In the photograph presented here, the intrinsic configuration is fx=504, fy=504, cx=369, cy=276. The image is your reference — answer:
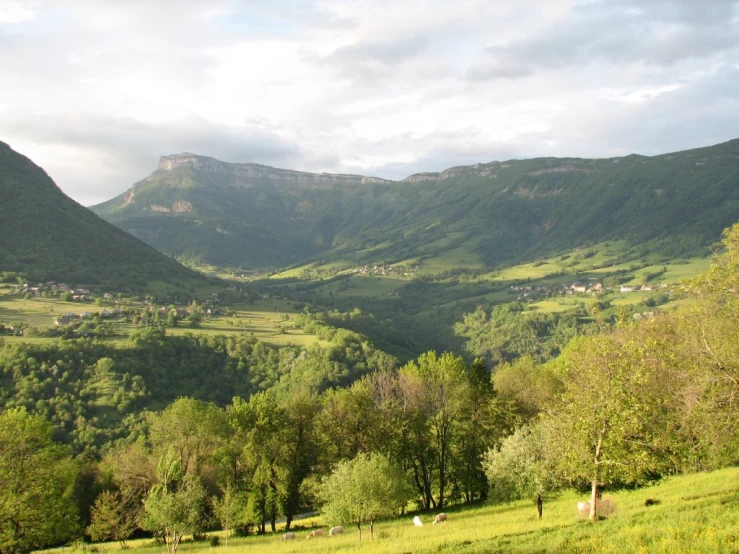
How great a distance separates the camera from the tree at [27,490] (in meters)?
31.8

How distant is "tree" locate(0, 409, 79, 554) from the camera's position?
31.8 metres

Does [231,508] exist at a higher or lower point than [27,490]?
lower

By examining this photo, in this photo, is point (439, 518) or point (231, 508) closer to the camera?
point (439, 518)

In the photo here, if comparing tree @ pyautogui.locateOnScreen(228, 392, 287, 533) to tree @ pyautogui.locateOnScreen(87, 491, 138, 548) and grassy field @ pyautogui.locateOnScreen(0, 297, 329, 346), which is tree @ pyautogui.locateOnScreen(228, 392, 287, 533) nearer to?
tree @ pyautogui.locateOnScreen(87, 491, 138, 548)

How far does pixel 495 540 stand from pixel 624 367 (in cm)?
1145

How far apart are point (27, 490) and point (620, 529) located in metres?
36.2

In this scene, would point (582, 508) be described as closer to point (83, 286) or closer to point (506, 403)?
point (506, 403)

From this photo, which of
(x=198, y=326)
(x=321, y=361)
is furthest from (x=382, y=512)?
(x=198, y=326)

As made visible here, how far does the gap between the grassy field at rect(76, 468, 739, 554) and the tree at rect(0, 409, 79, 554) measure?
983 cm

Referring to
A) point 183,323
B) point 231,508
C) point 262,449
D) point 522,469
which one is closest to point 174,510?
point 231,508

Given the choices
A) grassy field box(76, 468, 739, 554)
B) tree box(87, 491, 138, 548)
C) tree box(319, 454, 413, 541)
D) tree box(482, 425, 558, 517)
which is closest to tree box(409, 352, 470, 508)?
tree box(482, 425, 558, 517)

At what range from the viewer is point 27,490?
34062 mm

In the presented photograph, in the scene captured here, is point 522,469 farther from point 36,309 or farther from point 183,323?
point 36,309

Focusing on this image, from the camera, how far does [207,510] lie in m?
49.9
